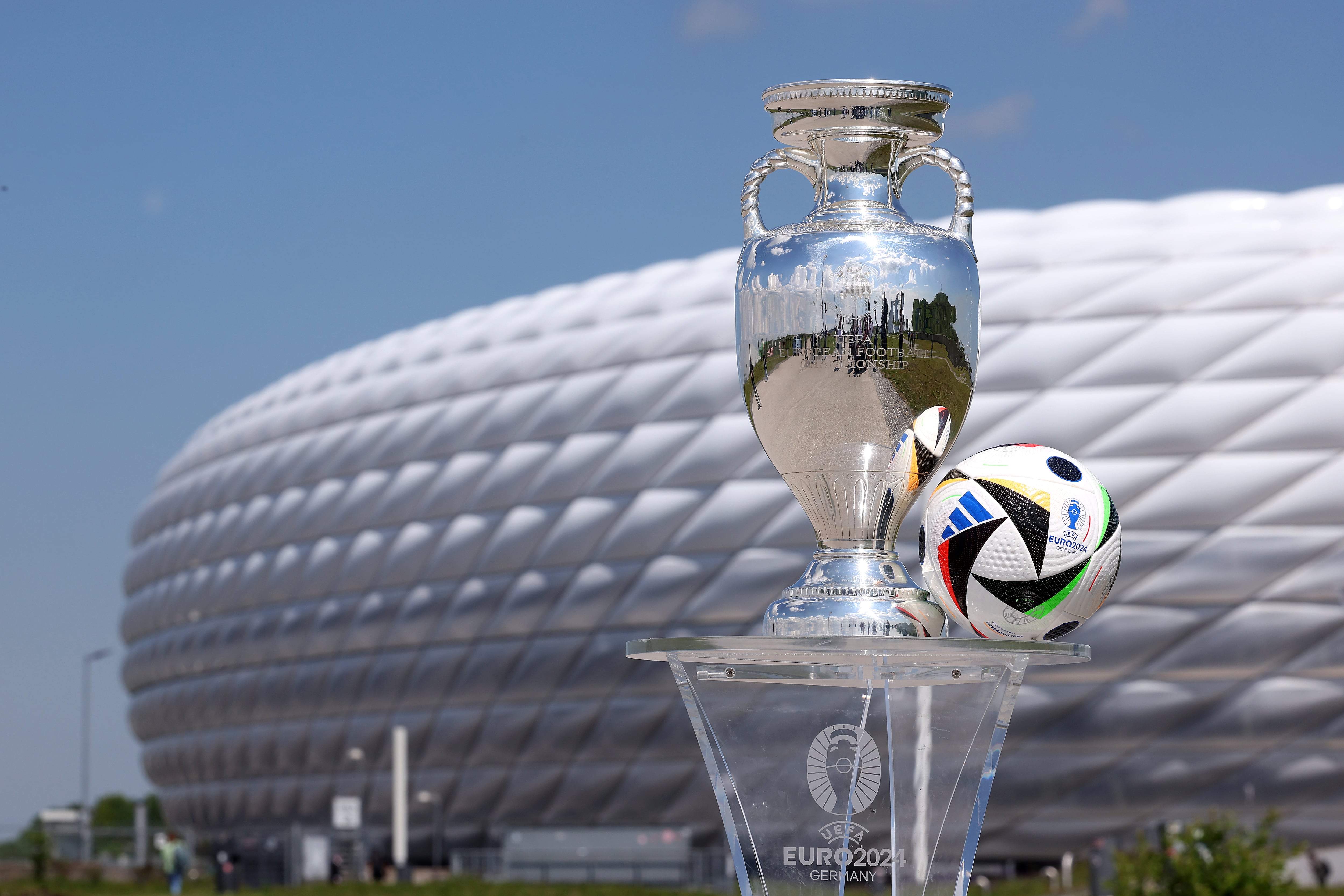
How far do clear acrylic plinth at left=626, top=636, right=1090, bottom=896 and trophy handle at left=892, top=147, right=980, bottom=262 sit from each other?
1274 mm

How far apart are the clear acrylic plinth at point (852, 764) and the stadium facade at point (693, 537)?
63.2ft

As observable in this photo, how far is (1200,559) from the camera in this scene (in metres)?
23.2

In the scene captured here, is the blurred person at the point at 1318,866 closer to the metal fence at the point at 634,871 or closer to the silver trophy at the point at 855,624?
the metal fence at the point at 634,871

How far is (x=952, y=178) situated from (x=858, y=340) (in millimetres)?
689

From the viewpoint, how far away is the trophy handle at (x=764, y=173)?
4895mm

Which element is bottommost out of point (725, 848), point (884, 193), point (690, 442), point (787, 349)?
point (725, 848)

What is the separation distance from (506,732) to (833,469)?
2450 centimetres

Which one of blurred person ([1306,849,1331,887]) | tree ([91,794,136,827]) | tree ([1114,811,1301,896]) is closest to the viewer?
tree ([1114,811,1301,896])

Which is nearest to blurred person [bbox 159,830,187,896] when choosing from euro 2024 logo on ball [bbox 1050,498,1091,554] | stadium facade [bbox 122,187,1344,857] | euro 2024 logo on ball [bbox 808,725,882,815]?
stadium facade [bbox 122,187,1344,857]

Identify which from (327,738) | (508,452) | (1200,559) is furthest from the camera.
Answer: (327,738)

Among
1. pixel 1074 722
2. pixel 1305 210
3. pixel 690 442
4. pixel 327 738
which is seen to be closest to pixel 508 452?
pixel 690 442

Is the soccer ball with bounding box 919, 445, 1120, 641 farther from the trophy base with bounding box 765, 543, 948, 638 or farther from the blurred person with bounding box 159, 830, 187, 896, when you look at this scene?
the blurred person with bounding box 159, 830, 187, 896

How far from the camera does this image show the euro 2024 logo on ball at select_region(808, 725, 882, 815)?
4.59 meters

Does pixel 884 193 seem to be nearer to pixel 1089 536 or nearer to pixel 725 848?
pixel 1089 536
